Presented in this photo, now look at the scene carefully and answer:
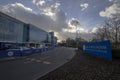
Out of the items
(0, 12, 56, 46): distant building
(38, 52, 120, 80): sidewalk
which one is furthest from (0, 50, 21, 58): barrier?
(0, 12, 56, 46): distant building

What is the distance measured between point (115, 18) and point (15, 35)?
135ft

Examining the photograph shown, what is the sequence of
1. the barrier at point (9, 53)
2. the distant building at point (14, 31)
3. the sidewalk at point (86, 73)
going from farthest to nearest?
the distant building at point (14, 31), the barrier at point (9, 53), the sidewalk at point (86, 73)

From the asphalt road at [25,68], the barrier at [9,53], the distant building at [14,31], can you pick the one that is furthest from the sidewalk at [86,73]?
the distant building at [14,31]

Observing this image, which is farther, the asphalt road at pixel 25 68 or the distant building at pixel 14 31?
the distant building at pixel 14 31

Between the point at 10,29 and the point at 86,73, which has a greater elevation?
the point at 10,29

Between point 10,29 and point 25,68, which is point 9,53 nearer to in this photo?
point 25,68

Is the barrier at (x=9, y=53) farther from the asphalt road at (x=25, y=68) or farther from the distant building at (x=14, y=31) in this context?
the distant building at (x=14, y=31)

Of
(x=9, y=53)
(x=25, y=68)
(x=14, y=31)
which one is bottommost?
(x=25, y=68)

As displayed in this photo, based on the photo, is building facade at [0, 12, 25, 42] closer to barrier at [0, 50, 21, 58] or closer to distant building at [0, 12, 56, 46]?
distant building at [0, 12, 56, 46]

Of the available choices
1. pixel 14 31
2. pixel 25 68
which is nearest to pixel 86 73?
pixel 25 68

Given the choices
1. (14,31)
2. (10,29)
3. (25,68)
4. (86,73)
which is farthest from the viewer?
(14,31)

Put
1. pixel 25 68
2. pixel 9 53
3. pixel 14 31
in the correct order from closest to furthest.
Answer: pixel 25 68
pixel 9 53
pixel 14 31

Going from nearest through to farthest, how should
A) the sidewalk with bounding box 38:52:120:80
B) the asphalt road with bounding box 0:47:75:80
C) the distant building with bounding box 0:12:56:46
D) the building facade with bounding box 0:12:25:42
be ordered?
the sidewalk with bounding box 38:52:120:80 → the asphalt road with bounding box 0:47:75:80 → the building facade with bounding box 0:12:25:42 → the distant building with bounding box 0:12:56:46

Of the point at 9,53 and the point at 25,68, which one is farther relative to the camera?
the point at 9,53
